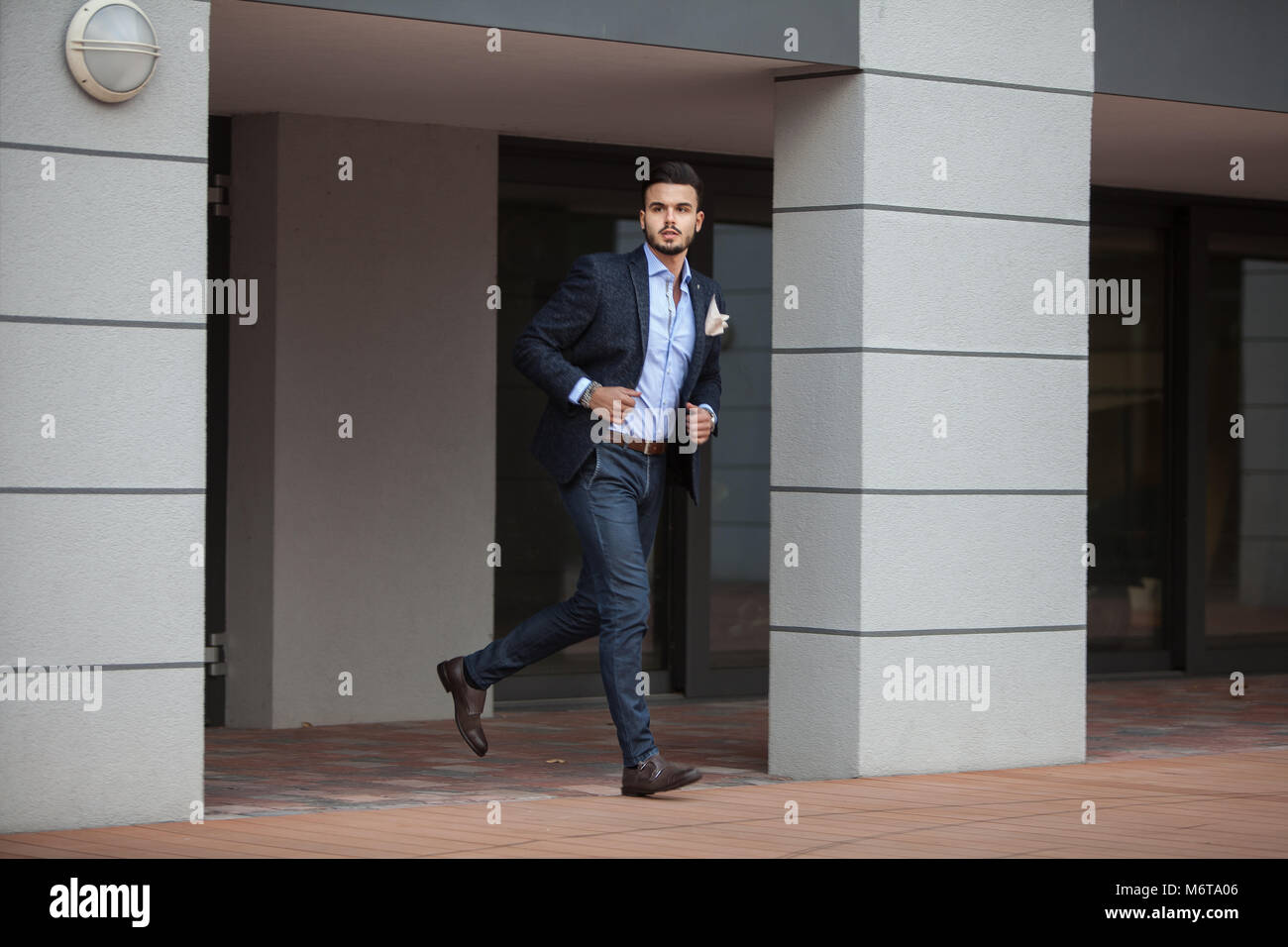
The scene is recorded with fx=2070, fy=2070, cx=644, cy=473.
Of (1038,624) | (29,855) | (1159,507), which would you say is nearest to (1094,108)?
(1038,624)

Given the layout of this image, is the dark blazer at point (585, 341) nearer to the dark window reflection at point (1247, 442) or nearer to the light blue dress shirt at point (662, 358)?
the light blue dress shirt at point (662, 358)

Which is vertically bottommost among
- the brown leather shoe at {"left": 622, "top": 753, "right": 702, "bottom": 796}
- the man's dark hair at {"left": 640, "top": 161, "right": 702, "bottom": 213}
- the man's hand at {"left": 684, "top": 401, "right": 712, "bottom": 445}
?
the brown leather shoe at {"left": 622, "top": 753, "right": 702, "bottom": 796}

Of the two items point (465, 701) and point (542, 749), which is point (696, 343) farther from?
point (542, 749)

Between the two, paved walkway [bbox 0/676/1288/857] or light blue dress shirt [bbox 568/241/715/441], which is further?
light blue dress shirt [bbox 568/241/715/441]

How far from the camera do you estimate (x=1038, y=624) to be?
785 centimetres

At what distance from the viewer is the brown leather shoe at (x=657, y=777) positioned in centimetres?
666

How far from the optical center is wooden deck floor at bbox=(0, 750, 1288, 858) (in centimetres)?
563

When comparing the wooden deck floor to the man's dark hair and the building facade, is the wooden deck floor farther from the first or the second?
the man's dark hair

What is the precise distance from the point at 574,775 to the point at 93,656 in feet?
6.68

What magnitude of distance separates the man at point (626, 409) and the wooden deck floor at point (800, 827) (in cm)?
45

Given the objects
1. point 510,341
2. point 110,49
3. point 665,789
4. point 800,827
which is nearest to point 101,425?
point 110,49
